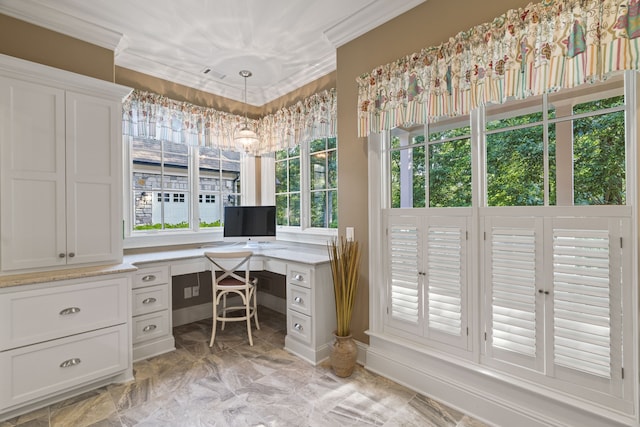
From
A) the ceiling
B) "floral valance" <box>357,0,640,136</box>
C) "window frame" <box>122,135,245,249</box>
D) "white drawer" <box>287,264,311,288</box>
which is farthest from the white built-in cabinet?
"floral valance" <box>357,0,640,136</box>

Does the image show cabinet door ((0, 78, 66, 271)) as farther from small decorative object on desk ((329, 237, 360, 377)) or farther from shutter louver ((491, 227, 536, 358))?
shutter louver ((491, 227, 536, 358))

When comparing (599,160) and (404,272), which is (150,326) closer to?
(404,272)

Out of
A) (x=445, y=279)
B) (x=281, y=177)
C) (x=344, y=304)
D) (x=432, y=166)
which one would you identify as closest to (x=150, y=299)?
(x=344, y=304)

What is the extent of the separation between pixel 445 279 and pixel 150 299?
2463mm

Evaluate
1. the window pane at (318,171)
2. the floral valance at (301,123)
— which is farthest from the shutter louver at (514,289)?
the window pane at (318,171)

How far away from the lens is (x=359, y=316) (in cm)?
261

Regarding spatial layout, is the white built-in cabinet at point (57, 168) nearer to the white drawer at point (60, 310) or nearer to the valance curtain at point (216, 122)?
the white drawer at point (60, 310)

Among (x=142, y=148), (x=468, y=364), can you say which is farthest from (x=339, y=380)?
(x=142, y=148)

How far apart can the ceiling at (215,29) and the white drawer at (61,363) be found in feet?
7.57

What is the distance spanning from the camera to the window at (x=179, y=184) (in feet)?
10.9

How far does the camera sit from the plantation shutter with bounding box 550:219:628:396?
4.87ft

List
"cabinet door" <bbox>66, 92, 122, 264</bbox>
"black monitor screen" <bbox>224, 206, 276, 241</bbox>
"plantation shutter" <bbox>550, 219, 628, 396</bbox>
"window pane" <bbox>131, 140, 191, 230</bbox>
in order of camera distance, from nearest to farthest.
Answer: "plantation shutter" <bbox>550, 219, 628, 396</bbox> < "cabinet door" <bbox>66, 92, 122, 264</bbox> < "window pane" <bbox>131, 140, 191, 230</bbox> < "black monitor screen" <bbox>224, 206, 276, 241</bbox>

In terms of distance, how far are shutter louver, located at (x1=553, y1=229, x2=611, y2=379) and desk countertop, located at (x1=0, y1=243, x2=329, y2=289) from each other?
62.3 inches

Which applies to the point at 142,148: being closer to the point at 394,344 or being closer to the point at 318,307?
the point at 318,307
